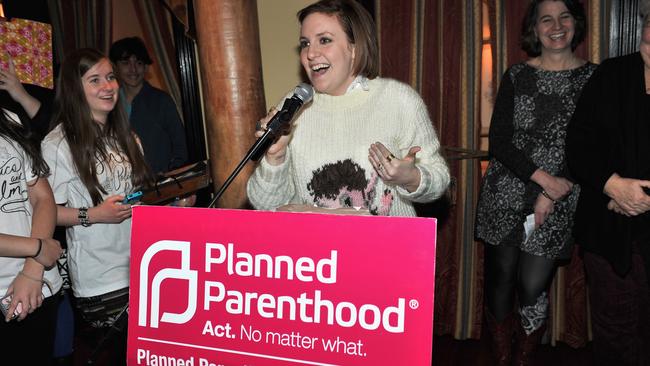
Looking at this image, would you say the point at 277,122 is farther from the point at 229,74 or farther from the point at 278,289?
the point at 229,74

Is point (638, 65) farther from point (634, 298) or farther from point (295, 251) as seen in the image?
point (295, 251)

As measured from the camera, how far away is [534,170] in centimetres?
242

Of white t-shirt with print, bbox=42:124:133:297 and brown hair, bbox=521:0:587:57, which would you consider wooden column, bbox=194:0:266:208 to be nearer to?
white t-shirt with print, bbox=42:124:133:297

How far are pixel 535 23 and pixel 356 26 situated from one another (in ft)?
4.14

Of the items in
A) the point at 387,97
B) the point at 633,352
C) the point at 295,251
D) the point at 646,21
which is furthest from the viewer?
the point at 633,352

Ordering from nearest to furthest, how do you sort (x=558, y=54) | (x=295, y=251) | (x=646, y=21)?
(x=295, y=251) → (x=646, y=21) → (x=558, y=54)

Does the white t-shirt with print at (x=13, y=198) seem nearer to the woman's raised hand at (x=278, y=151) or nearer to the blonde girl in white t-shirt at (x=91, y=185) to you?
the blonde girl in white t-shirt at (x=91, y=185)

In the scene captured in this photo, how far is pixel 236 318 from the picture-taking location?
3.62ft

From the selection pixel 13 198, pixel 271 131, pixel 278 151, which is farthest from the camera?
pixel 13 198

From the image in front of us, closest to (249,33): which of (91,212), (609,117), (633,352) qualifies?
(91,212)

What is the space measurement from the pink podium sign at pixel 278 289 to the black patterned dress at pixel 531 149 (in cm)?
163

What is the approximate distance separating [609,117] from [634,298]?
0.71 metres

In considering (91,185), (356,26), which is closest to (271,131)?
(356,26)

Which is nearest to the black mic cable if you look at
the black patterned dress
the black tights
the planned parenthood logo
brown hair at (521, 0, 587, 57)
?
the planned parenthood logo
